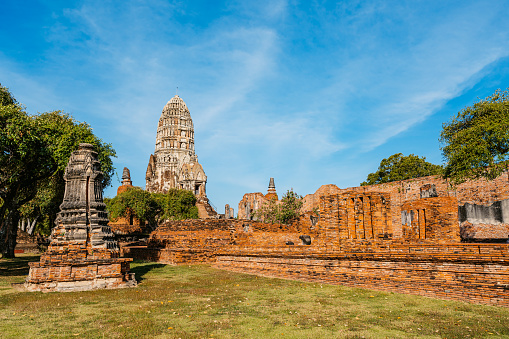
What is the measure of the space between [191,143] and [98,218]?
263ft

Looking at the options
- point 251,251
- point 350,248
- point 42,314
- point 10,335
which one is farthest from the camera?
point 251,251

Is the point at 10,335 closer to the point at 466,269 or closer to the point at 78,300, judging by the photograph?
the point at 78,300

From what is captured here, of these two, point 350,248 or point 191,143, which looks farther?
point 191,143

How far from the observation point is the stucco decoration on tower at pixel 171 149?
3396 inches

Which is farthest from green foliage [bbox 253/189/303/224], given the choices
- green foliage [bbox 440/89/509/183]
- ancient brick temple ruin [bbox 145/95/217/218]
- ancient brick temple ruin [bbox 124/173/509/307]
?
ancient brick temple ruin [bbox 145/95/217/218]

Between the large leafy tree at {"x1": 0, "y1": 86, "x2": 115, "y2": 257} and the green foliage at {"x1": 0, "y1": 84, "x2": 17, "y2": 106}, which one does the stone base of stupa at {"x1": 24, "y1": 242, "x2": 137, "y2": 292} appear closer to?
the large leafy tree at {"x1": 0, "y1": 86, "x2": 115, "y2": 257}

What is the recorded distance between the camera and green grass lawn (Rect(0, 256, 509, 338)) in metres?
5.53

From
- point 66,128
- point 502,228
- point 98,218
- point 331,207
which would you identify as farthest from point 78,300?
point 502,228

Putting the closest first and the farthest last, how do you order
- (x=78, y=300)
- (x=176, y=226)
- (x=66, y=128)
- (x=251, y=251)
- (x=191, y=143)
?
(x=78, y=300) → (x=251, y=251) → (x=66, y=128) → (x=176, y=226) → (x=191, y=143)

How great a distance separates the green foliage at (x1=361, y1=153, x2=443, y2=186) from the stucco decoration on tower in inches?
2002

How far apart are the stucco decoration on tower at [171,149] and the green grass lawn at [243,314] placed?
3018 inches

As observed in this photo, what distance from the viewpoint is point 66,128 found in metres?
17.6

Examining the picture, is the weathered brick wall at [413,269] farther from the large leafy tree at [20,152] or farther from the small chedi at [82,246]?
the large leafy tree at [20,152]

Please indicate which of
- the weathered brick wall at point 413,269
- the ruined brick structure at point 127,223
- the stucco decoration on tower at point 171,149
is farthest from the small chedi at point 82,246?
the stucco decoration on tower at point 171,149
